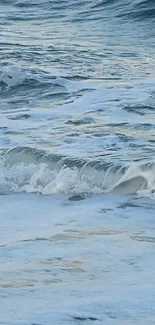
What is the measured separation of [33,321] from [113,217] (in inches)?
67.0

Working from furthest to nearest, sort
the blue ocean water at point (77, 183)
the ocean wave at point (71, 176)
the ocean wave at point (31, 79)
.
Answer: the ocean wave at point (31, 79)
the ocean wave at point (71, 176)
the blue ocean water at point (77, 183)

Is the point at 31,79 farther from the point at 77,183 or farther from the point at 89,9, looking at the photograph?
the point at 89,9

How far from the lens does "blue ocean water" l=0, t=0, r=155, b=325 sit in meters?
3.86

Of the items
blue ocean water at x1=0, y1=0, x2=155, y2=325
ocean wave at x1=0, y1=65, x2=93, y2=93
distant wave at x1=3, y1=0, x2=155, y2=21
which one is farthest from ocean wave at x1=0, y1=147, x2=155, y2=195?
distant wave at x1=3, y1=0, x2=155, y2=21

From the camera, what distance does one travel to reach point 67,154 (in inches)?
259

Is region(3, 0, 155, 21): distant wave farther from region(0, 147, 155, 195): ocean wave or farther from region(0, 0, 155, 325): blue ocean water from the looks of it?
region(0, 147, 155, 195): ocean wave

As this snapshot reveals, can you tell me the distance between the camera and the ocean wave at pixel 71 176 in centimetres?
585

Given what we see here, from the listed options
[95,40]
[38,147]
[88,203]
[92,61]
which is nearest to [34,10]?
[95,40]

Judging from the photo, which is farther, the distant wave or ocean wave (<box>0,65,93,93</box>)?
the distant wave

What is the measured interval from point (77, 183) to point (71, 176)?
113 mm

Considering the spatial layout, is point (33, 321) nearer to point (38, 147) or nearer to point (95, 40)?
point (38, 147)

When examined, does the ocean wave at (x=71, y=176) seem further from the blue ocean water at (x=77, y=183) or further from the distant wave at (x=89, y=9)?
the distant wave at (x=89, y=9)

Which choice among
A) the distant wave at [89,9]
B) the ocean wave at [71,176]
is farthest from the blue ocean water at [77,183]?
the distant wave at [89,9]

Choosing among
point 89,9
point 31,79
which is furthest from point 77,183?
point 89,9
